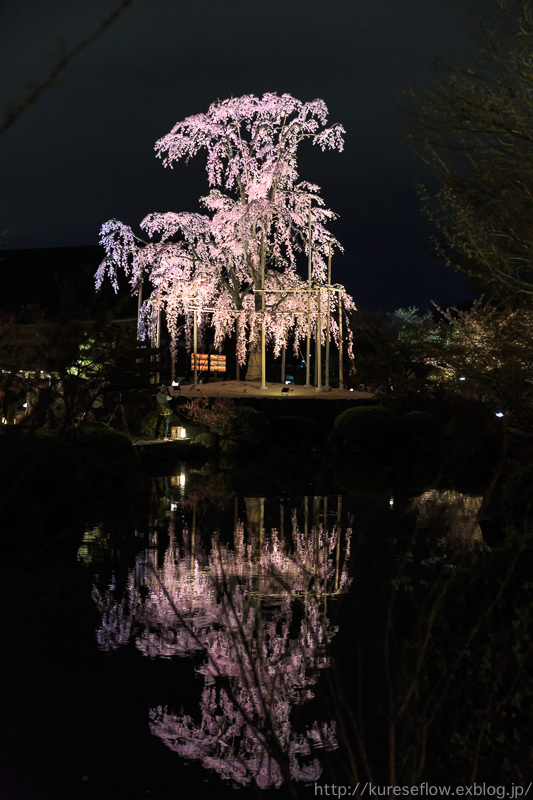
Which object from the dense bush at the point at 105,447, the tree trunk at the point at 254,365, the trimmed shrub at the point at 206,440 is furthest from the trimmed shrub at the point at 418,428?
the dense bush at the point at 105,447

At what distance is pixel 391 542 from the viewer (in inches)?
405

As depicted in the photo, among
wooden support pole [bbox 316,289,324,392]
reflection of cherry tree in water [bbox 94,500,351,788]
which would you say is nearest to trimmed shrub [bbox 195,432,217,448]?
wooden support pole [bbox 316,289,324,392]

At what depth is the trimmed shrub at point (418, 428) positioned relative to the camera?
81.8ft

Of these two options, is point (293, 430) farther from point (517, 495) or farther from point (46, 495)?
point (517, 495)

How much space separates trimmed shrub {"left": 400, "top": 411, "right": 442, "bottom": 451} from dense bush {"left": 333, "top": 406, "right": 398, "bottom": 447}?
1.63 ft

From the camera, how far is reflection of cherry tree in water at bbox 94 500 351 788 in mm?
4176

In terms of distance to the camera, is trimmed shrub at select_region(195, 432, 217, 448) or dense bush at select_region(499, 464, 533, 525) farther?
trimmed shrub at select_region(195, 432, 217, 448)

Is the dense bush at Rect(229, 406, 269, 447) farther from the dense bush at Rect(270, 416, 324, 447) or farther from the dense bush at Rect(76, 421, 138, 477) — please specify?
the dense bush at Rect(76, 421, 138, 477)

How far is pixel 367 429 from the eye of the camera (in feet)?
81.0

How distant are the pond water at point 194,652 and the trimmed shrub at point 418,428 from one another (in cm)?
1344

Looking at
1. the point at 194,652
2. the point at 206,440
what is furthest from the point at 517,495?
the point at 206,440

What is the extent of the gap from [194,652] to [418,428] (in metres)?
19.9

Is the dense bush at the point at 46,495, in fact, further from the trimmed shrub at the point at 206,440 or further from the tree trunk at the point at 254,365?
the tree trunk at the point at 254,365

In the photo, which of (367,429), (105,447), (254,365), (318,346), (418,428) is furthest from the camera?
(254,365)
